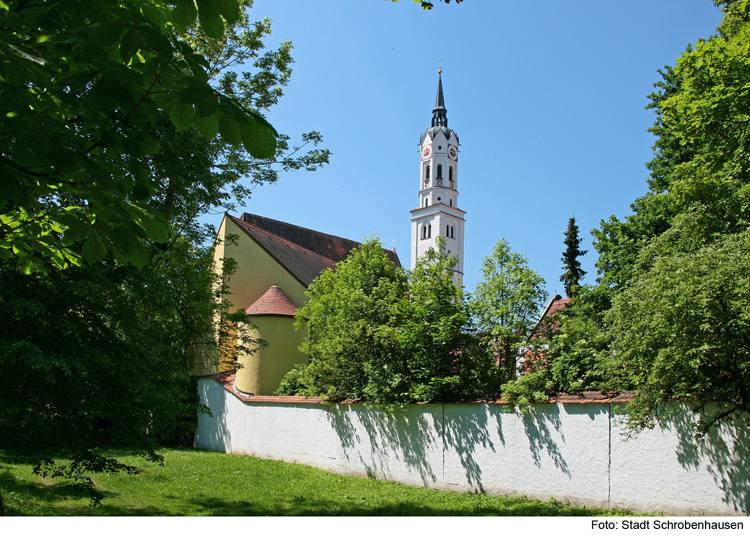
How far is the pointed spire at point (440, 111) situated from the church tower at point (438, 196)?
0.16m

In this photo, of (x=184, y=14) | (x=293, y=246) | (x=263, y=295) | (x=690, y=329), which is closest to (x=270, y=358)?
(x=263, y=295)

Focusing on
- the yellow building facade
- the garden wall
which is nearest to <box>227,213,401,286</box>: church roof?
the yellow building facade

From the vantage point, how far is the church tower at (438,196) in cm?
7975

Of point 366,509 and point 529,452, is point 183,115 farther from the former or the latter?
point 529,452

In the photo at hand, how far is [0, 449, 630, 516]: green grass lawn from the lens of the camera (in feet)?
32.1

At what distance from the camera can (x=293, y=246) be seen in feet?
109

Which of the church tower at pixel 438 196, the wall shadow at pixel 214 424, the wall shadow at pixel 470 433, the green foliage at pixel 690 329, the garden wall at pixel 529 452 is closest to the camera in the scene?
the green foliage at pixel 690 329

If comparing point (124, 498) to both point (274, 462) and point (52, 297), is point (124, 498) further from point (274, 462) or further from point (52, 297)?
point (274, 462)

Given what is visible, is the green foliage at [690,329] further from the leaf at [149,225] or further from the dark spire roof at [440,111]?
the dark spire roof at [440,111]

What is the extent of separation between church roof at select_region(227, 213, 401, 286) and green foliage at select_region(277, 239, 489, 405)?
9911 mm

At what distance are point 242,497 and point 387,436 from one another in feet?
14.8

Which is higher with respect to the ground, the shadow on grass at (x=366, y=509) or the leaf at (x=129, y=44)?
the leaf at (x=129, y=44)

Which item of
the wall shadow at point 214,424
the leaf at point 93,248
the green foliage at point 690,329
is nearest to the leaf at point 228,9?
the leaf at point 93,248

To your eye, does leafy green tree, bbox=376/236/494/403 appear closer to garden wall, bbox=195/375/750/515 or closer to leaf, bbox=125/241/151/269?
garden wall, bbox=195/375/750/515
